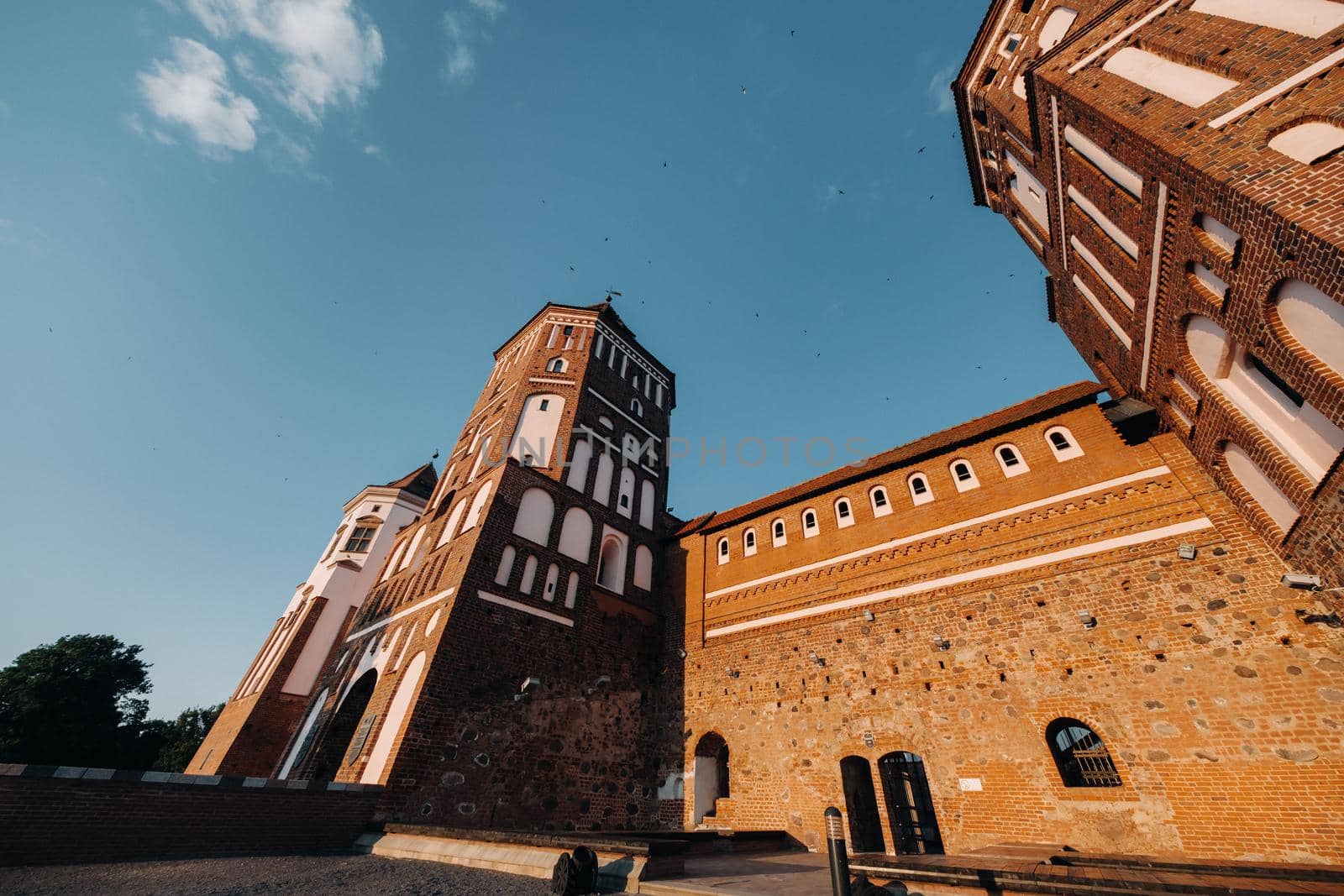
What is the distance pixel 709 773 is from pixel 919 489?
30.6 feet

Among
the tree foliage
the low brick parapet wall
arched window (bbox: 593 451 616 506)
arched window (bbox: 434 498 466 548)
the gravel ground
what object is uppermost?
arched window (bbox: 593 451 616 506)

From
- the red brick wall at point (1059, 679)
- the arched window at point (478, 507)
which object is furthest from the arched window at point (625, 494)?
the red brick wall at point (1059, 679)

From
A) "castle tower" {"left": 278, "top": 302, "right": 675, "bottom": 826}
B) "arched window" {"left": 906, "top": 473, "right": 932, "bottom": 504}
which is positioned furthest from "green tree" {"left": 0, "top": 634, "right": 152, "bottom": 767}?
"arched window" {"left": 906, "top": 473, "right": 932, "bottom": 504}

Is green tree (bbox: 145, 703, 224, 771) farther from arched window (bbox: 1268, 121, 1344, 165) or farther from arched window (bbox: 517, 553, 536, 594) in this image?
arched window (bbox: 1268, 121, 1344, 165)

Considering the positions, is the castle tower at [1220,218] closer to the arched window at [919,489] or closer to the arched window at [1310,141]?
the arched window at [1310,141]

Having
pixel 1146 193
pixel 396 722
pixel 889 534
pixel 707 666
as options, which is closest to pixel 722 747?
pixel 707 666

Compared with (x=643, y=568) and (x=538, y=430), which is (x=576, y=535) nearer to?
(x=643, y=568)

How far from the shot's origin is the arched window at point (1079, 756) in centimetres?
853

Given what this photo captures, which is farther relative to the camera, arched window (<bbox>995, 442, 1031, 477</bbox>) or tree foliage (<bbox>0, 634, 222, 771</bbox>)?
tree foliage (<bbox>0, 634, 222, 771</bbox>)

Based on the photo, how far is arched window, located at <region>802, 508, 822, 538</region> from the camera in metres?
14.7

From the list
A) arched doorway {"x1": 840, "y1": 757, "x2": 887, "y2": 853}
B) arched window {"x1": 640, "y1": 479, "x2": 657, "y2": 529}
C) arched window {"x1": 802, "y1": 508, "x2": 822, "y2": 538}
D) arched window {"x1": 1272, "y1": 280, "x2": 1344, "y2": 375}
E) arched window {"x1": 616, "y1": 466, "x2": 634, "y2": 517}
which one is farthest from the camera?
arched window {"x1": 640, "y1": 479, "x2": 657, "y2": 529}

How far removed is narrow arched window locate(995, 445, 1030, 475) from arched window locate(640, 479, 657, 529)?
37.8 ft

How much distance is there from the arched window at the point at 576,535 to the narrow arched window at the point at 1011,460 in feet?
38.1

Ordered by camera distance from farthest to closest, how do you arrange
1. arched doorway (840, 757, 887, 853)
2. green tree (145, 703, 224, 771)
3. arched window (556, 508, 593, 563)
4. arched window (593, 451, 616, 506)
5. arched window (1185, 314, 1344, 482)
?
green tree (145, 703, 224, 771) → arched window (593, 451, 616, 506) → arched window (556, 508, 593, 563) → arched doorway (840, 757, 887, 853) → arched window (1185, 314, 1344, 482)
